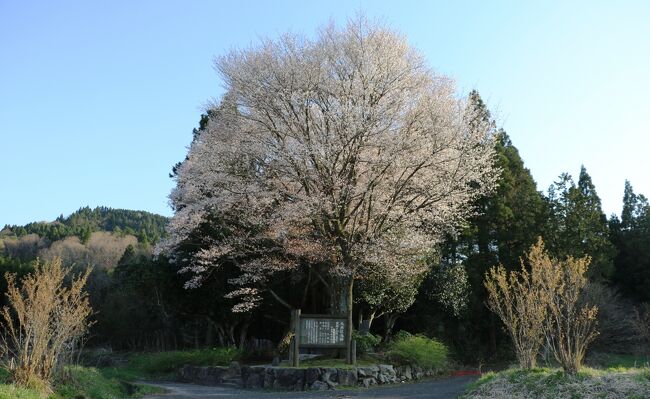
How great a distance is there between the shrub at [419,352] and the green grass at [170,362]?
531 centimetres

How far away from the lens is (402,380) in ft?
44.5

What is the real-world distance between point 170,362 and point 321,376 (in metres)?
8.04

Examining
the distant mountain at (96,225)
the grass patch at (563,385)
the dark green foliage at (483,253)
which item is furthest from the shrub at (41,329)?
the distant mountain at (96,225)

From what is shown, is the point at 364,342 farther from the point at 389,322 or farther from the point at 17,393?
the point at 17,393

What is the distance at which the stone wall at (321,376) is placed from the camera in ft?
40.0

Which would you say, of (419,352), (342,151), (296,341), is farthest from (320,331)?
(342,151)

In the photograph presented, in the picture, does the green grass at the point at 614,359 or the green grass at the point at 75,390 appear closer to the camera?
the green grass at the point at 75,390

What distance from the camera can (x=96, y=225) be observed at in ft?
179

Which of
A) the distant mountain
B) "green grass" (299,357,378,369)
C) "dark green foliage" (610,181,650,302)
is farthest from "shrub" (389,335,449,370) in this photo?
the distant mountain

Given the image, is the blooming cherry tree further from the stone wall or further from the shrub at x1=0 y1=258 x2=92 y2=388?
the shrub at x1=0 y1=258 x2=92 y2=388

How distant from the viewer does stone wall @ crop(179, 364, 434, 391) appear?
12203 millimetres

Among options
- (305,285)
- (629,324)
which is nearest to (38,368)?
(305,285)

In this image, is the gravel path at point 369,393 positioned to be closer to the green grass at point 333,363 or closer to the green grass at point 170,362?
the green grass at point 333,363

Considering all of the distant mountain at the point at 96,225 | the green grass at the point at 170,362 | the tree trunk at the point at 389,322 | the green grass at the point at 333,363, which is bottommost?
the green grass at the point at 170,362
